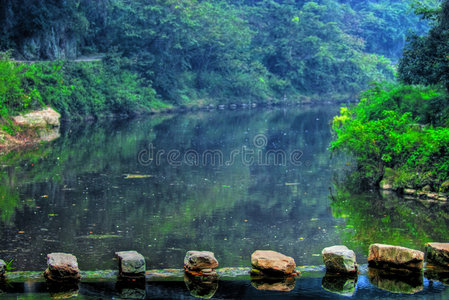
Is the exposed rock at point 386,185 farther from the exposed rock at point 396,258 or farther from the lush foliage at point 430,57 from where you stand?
the exposed rock at point 396,258

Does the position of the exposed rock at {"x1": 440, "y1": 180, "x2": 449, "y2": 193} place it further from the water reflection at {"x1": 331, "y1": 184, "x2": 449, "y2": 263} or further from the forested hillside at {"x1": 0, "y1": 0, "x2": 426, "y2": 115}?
the forested hillside at {"x1": 0, "y1": 0, "x2": 426, "y2": 115}

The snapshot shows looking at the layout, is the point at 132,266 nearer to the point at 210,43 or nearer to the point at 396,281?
the point at 396,281

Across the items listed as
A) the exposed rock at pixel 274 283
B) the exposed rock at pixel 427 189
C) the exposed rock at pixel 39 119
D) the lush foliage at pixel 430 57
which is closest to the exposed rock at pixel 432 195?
the exposed rock at pixel 427 189

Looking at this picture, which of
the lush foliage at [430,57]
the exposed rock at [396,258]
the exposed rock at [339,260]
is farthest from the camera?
the lush foliage at [430,57]

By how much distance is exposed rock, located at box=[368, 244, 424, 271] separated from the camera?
37.2ft

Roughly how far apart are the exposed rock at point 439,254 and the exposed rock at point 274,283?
2.88 metres

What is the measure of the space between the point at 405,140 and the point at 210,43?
38.9 meters

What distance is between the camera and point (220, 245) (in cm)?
1300

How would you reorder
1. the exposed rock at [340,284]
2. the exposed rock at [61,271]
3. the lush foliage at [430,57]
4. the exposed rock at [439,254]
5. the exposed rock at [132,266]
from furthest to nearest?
the lush foliage at [430,57] → the exposed rock at [439,254] → the exposed rock at [132,266] → the exposed rock at [61,271] → the exposed rock at [340,284]

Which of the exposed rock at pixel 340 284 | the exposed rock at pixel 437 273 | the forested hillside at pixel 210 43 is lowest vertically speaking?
the exposed rock at pixel 340 284

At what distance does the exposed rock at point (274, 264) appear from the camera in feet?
36.0

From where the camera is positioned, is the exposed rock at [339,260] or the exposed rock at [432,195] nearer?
the exposed rock at [339,260]

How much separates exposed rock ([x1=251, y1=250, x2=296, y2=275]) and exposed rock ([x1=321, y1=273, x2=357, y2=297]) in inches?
24.4

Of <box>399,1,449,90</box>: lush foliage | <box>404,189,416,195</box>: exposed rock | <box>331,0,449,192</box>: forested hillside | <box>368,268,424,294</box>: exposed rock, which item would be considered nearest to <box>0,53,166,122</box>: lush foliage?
<box>331,0,449,192</box>: forested hillside
